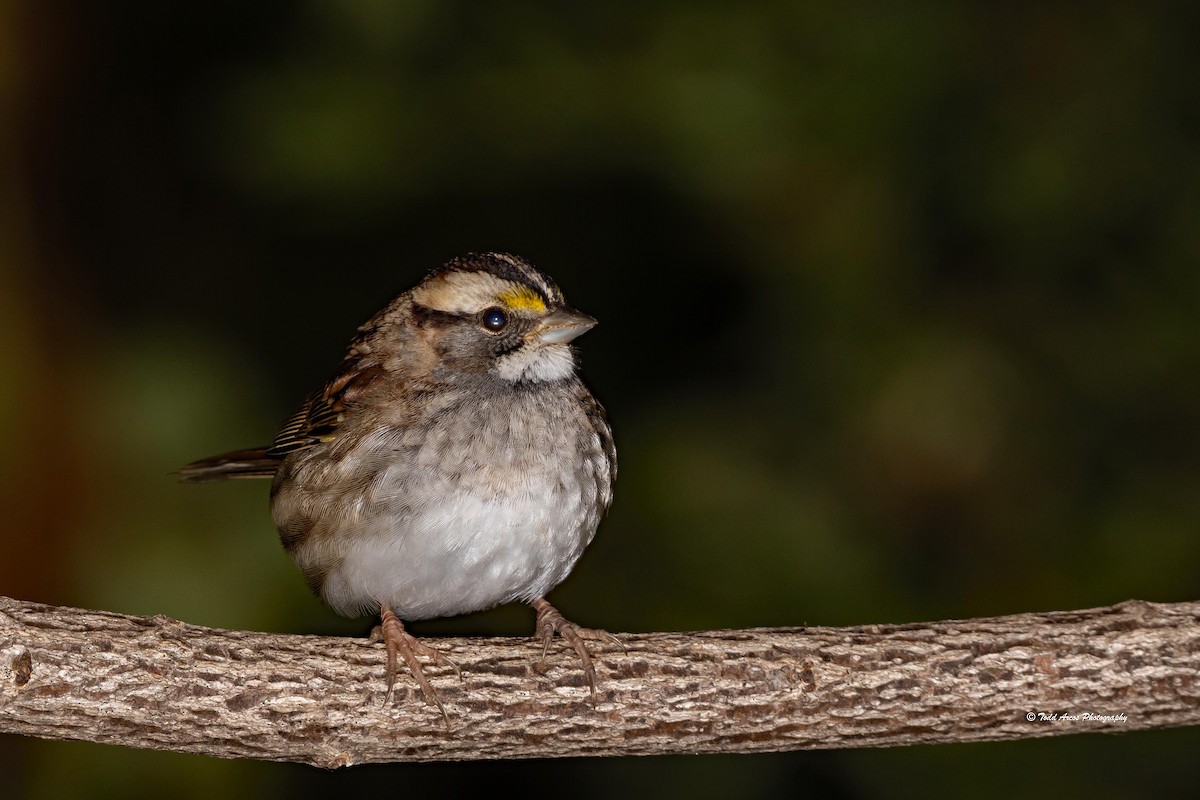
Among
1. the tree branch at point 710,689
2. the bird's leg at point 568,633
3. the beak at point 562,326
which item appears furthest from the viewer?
the beak at point 562,326

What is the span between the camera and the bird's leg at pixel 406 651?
3291 millimetres

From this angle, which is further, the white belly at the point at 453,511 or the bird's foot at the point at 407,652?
the white belly at the point at 453,511

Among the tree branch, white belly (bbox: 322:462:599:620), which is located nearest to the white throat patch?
white belly (bbox: 322:462:599:620)

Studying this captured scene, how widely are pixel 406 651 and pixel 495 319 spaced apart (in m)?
0.85

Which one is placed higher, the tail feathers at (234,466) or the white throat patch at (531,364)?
the tail feathers at (234,466)

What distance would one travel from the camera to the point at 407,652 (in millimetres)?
3334

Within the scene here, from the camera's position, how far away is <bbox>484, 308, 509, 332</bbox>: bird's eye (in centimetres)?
363

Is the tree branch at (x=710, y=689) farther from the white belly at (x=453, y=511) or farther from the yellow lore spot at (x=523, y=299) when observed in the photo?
the yellow lore spot at (x=523, y=299)

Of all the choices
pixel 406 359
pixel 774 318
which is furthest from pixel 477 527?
pixel 774 318

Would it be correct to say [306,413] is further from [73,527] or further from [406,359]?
[73,527]

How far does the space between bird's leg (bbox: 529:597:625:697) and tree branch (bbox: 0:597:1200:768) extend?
0.08 feet

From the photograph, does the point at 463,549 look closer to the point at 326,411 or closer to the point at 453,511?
the point at 453,511

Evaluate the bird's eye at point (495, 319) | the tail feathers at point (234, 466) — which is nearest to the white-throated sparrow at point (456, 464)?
the bird's eye at point (495, 319)

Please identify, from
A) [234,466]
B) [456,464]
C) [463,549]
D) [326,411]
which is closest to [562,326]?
[456,464]
